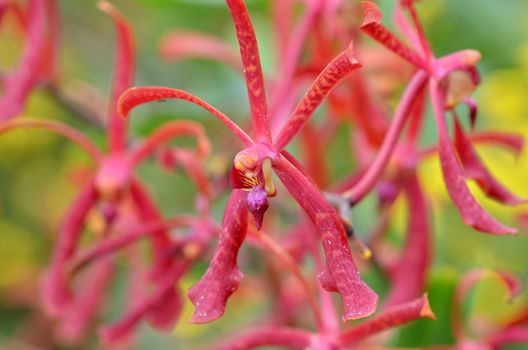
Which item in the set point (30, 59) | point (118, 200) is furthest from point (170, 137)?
point (30, 59)

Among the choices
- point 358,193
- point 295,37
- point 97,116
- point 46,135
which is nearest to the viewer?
point 358,193

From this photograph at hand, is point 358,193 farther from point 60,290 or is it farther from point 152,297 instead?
point 60,290

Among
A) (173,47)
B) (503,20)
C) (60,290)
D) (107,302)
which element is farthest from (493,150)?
(60,290)

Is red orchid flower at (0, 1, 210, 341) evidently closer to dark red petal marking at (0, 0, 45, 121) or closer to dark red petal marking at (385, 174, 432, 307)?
dark red petal marking at (0, 0, 45, 121)

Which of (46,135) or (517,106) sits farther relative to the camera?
(46,135)

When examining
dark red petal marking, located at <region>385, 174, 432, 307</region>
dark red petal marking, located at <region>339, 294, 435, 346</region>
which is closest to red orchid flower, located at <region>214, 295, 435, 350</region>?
dark red petal marking, located at <region>339, 294, 435, 346</region>

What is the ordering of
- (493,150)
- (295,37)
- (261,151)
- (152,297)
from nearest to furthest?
1. (261,151)
2. (152,297)
3. (295,37)
4. (493,150)

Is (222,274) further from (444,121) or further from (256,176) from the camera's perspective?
(444,121)
